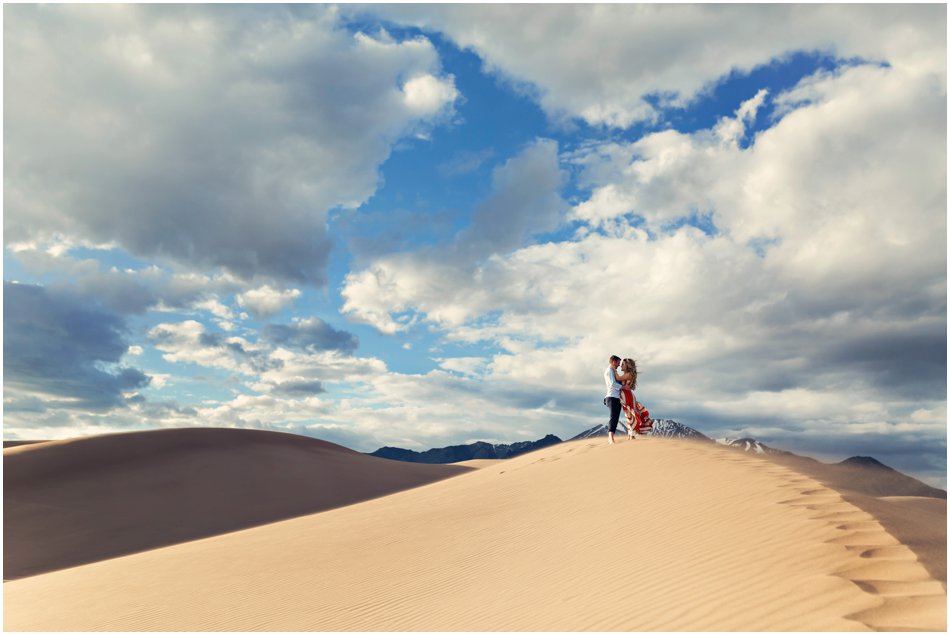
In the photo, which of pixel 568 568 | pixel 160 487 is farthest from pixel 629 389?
pixel 160 487

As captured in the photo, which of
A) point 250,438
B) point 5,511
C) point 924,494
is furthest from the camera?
point 250,438

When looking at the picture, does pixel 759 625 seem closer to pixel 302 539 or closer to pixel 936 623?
pixel 936 623

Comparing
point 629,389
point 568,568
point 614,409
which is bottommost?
point 568,568

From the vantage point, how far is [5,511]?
2331cm

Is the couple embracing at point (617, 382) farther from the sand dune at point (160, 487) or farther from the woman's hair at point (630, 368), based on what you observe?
the sand dune at point (160, 487)

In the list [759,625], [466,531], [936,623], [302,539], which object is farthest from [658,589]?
[302,539]

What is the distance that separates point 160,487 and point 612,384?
2023cm

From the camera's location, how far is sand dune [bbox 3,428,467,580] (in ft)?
68.9

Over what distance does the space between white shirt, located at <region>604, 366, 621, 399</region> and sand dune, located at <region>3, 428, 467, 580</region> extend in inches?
568

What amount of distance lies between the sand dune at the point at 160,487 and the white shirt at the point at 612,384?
47.4 feet

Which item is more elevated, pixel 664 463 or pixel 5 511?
pixel 664 463

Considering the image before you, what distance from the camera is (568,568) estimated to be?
8633mm

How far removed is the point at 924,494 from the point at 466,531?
1310cm

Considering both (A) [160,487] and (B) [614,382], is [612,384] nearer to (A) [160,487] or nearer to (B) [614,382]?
(B) [614,382]
